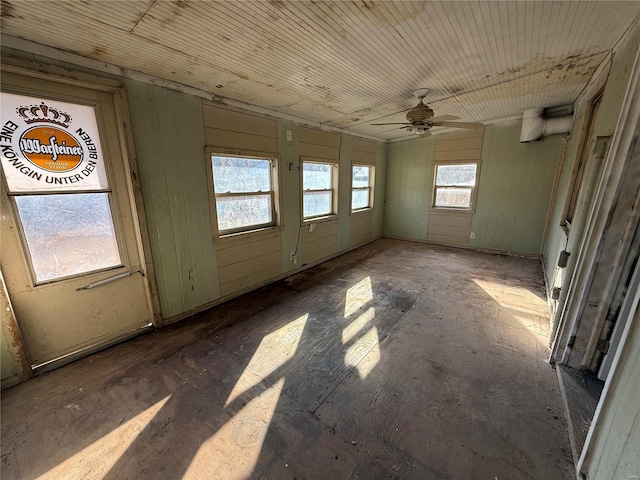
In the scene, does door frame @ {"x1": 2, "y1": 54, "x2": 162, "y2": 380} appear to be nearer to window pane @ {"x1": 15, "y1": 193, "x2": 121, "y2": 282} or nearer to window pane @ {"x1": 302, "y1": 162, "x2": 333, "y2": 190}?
window pane @ {"x1": 15, "y1": 193, "x2": 121, "y2": 282}

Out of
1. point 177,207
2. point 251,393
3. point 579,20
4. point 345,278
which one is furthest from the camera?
point 345,278

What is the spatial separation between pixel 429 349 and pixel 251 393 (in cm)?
159

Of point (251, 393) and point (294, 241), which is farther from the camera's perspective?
point (294, 241)

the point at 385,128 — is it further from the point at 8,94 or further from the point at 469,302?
the point at 8,94

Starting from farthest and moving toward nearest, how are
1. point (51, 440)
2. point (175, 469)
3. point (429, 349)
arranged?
point (429, 349) → point (51, 440) → point (175, 469)

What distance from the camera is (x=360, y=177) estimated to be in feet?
18.5

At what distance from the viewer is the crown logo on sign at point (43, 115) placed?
1.82 metres

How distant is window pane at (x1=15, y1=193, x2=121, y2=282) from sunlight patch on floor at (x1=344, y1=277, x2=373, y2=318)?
8.03ft

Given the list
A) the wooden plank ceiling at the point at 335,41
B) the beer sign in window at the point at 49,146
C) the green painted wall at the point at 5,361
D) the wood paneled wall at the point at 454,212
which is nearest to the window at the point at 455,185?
the wood paneled wall at the point at 454,212

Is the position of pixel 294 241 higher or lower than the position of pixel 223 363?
higher

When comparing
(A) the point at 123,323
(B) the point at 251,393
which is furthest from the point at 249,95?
(B) the point at 251,393

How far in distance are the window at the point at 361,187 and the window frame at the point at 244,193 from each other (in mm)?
2138

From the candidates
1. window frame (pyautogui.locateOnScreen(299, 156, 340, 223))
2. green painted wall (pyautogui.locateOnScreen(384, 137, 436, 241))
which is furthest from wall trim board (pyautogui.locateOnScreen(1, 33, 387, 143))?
green painted wall (pyautogui.locateOnScreen(384, 137, 436, 241))

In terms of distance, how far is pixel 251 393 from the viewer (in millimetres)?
1873
